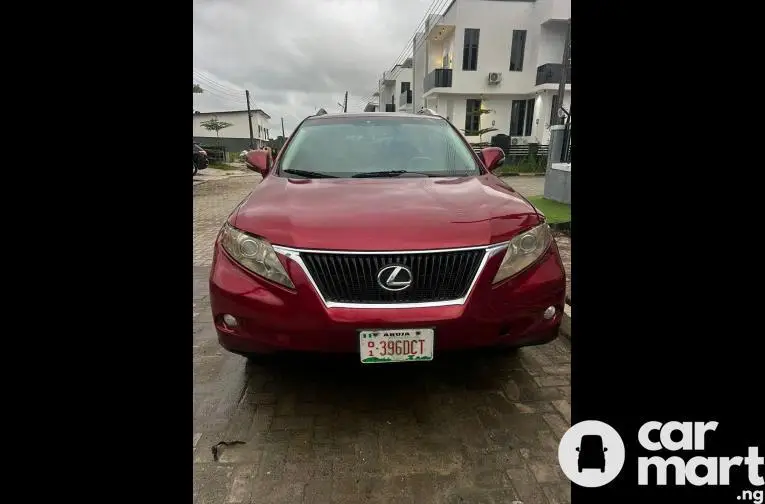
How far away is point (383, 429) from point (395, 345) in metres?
0.49

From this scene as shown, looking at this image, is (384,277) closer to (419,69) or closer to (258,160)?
(258,160)

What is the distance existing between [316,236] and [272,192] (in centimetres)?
64

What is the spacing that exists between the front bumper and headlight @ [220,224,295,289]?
3 centimetres

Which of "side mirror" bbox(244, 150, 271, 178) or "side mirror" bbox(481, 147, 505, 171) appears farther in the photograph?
"side mirror" bbox(244, 150, 271, 178)

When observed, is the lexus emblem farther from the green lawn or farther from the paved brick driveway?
the green lawn

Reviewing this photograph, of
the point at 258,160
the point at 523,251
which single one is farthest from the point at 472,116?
the point at 523,251

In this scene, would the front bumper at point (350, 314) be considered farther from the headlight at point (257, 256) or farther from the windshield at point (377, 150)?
the windshield at point (377, 150)

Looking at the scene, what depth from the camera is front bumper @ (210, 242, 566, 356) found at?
179 centimetres

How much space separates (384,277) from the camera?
1.81m

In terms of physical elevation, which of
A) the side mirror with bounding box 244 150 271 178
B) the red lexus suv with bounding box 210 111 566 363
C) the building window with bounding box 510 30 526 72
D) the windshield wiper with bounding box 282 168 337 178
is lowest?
the red lexus suv with bounding box 210 111 566 363

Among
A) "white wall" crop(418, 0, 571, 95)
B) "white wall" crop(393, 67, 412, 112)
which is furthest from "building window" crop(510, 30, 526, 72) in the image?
"white wall" crop(393, 67, 412, 112)
